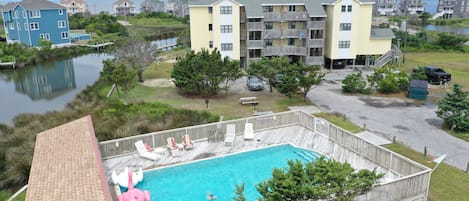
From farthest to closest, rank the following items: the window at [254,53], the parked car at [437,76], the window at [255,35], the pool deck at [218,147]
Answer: the window at [254,53] < the window at [255,35] < the parked car at [437,76] < the pool deck at [218,147]

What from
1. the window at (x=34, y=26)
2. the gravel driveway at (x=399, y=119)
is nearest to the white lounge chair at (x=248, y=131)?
the gravel driveway at (x=399, y=119)

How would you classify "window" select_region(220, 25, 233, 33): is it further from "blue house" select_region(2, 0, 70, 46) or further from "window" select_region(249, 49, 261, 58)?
"blue house" select_region(2, 0, 70, 46)

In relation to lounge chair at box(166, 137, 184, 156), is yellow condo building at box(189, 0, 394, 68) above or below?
above

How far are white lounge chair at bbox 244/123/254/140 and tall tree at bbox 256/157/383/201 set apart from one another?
8736 millimetres

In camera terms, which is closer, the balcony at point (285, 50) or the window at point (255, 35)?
the window at point (255, 35)

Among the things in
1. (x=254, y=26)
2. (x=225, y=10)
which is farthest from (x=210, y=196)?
(x=254, y=26)

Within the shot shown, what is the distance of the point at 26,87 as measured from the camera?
3866 cm

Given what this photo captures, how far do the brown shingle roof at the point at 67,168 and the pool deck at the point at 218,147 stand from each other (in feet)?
6.62

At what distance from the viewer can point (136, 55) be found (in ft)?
116

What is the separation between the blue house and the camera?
58938 millimetres

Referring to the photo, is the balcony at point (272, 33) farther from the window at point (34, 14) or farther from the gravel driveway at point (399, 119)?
the window at point (34, 14)

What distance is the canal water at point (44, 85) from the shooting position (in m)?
30.6

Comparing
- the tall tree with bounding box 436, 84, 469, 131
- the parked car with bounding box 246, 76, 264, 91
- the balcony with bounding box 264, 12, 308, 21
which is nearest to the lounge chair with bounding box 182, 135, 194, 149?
the parked car with bounding box 246, 76, 264, 91

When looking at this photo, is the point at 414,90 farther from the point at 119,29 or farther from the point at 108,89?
the point at 119,29
